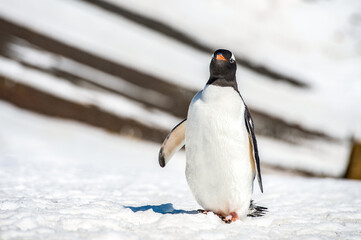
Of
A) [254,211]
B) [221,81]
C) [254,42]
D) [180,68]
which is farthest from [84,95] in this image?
[254,42]

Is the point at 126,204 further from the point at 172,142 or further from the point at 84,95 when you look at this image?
the point at 84,95

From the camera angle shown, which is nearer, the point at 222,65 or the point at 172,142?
the point at 222,65

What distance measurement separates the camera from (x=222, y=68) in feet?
11.1

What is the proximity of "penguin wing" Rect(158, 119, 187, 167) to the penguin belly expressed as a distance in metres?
0.36

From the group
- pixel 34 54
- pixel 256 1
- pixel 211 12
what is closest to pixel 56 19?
pixel 34 54

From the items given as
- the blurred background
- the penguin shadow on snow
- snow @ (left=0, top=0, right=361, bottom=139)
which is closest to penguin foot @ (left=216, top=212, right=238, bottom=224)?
the penguin shadow on snow

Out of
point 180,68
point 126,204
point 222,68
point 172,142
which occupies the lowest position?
point 126,204

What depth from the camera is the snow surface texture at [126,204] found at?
2.92m

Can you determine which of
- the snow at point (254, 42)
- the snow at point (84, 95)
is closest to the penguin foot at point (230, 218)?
the snow at point (84, 95)

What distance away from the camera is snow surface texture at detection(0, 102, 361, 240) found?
2.92 metres

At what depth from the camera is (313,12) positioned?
2009 centimetres

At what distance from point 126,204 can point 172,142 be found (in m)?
0.80

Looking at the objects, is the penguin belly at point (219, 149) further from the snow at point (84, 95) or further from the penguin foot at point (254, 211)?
the snow at point (84, 95)

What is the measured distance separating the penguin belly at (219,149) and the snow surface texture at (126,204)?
222mm
